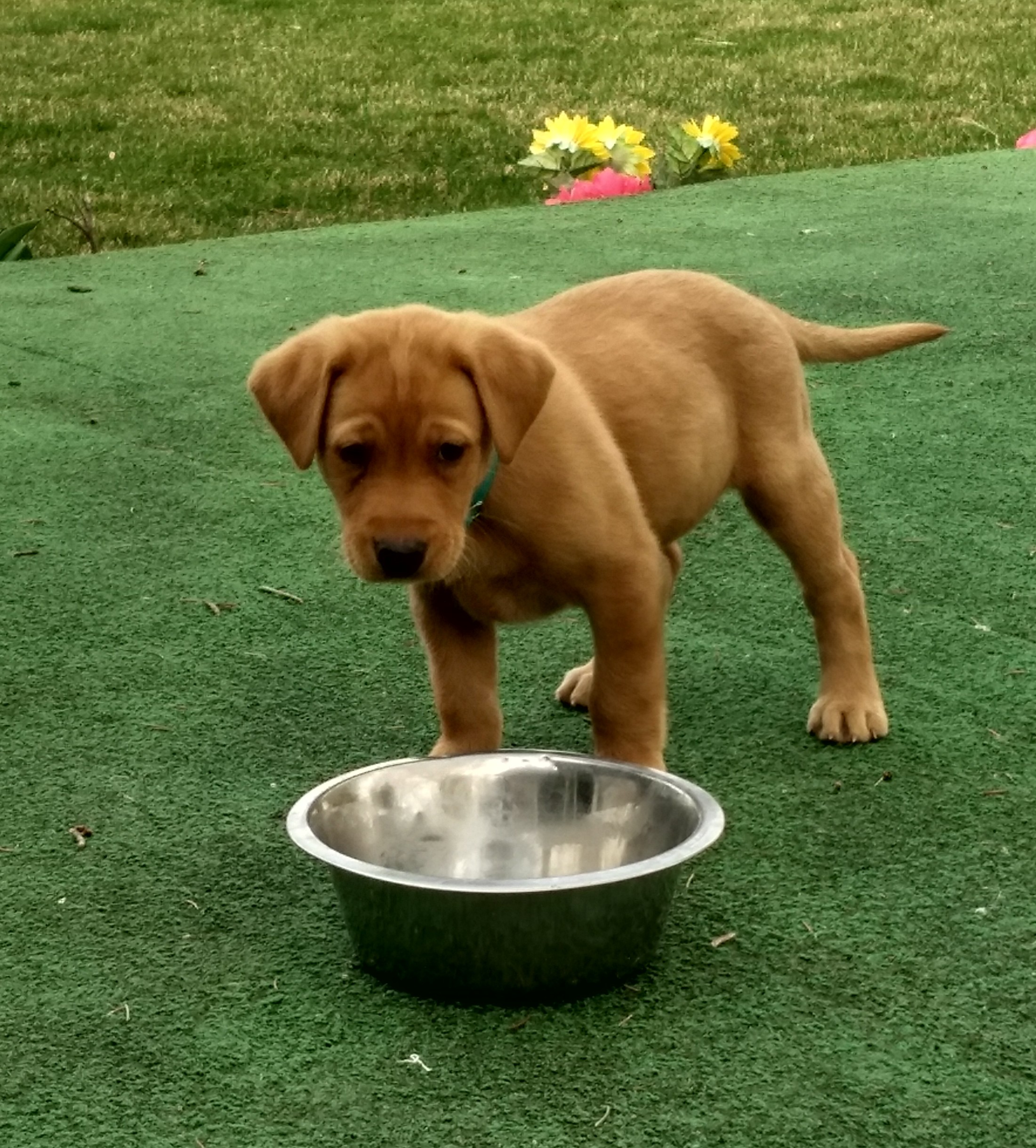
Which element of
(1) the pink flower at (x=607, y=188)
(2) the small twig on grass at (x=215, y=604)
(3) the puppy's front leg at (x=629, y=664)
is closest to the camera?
(3) the puppy's front leg at (x=629, y=664)

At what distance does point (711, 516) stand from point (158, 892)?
96.0 inches

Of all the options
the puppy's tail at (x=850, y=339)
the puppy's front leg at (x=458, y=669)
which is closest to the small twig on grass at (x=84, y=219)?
the puppy's tail at (x=850, y=339)

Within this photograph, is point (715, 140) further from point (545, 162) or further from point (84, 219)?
point (84, 219)

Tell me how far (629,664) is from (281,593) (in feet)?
5.00

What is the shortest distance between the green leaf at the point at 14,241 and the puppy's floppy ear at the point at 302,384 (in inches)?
236

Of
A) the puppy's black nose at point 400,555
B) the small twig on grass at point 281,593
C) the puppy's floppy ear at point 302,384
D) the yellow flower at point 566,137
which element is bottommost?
the small twig on grass at point 281,593

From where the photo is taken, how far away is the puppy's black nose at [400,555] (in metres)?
3.08

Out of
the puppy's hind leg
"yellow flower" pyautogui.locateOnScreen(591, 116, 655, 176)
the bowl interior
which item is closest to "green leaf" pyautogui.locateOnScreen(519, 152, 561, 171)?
"yellow flower" pyautogui.locateOnScreen(591, 116, 655, 176)

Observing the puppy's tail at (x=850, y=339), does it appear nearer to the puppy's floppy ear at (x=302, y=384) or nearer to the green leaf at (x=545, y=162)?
the puppy's floppy ear at (x=302, y=384)

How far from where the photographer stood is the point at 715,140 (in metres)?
9.67

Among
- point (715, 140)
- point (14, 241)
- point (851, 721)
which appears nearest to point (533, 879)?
point (851, 721)

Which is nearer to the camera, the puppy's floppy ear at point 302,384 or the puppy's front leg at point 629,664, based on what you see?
the puppy's floppy ear at point 302,384

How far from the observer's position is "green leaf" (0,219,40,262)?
8.91m

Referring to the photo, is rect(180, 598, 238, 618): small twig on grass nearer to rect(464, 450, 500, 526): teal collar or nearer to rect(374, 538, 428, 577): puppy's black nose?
rect(464, 450, 500, 526): teal collar
